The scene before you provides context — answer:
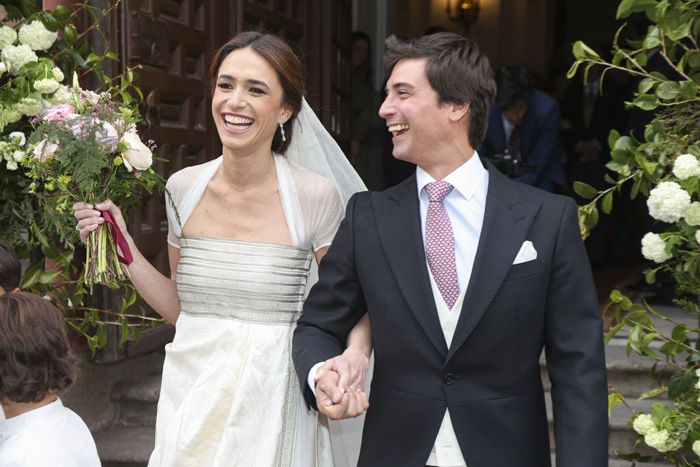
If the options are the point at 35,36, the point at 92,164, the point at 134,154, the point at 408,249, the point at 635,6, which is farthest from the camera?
the point at 35,36

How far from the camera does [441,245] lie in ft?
8.76

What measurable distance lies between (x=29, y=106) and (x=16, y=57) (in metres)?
0.20

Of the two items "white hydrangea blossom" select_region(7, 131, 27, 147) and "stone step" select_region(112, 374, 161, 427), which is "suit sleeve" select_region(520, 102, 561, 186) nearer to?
"stone step" select_region(112, 374, 161, 427)

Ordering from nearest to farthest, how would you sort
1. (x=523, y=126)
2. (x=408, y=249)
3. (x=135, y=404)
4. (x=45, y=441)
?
(x=45, y=441) < (x=408, y=249) < (x=135, y=404) < (x=523, y=126)

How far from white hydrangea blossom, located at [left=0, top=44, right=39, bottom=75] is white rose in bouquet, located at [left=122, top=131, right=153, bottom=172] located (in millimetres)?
570

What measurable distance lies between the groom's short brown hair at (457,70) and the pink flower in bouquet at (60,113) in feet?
3.19

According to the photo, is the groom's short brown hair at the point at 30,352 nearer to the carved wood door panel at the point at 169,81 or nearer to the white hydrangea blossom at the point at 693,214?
the white hydrangea blossom at the point at 693,214

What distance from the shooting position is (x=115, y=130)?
3078mm

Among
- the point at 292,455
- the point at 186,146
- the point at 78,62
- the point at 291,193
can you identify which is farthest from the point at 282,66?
the point at 186,146

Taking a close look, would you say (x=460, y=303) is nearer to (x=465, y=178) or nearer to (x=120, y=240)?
(x=465, y=178)

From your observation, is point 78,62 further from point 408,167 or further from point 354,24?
point 354,24

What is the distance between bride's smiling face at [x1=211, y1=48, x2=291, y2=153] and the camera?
3.22 metres

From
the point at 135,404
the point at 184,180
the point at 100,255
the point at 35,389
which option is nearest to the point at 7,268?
the point at 100,255

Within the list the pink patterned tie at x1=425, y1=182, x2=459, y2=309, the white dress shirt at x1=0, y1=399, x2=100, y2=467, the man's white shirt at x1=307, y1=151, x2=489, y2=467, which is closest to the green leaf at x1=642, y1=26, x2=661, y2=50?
the man's white shirt at x1=307, y1=151, x2=489, y2=467
